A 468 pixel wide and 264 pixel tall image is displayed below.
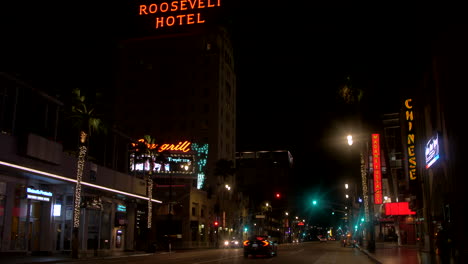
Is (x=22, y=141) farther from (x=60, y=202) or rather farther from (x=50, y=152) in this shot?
(x=60, y=202)

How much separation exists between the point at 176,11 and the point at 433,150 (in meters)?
84.4

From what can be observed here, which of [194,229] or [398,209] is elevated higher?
[398,209]

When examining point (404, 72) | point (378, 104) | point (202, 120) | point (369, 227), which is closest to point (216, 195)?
point (202, 120)

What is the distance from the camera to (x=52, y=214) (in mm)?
38875

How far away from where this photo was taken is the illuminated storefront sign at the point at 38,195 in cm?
3500

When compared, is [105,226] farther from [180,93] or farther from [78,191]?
[180,93]

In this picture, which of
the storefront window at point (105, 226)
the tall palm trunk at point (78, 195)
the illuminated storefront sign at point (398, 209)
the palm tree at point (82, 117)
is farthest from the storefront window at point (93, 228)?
the illuminated storefront sign at point (398, 209)

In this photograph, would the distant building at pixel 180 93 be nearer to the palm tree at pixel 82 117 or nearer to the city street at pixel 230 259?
the city street at pixel 230 259

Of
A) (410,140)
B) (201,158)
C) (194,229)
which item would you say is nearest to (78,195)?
(410,140)

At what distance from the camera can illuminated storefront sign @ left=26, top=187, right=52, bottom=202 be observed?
35000mm

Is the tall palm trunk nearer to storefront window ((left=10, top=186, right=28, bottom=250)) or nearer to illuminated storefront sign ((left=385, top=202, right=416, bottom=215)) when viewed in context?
storefront window ((left=10, top=186, right=28, bottom=250))

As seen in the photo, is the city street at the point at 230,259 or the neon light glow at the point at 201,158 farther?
the neon light glow at the point at 201,158

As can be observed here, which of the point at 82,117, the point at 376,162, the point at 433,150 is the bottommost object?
the point at 433,150

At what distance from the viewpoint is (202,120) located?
102 metres
